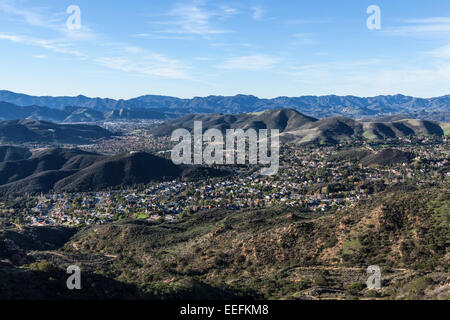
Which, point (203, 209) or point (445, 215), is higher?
point (445, 215)

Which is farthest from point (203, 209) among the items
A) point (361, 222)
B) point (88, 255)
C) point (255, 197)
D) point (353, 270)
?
point (353, 270)

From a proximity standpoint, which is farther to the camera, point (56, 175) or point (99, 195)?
point (56, 175)
